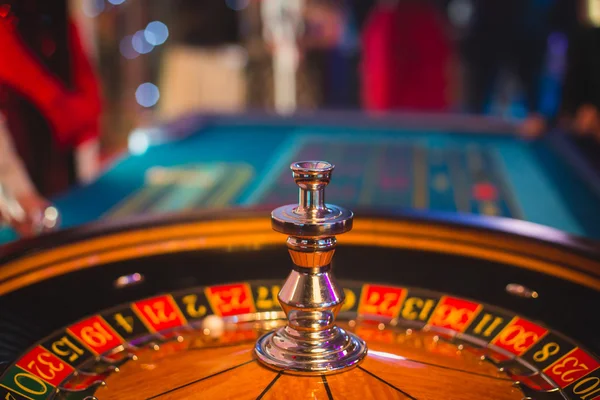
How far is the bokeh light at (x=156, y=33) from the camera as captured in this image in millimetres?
10523

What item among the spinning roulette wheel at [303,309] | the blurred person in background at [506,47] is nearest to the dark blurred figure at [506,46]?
the blurred person in background at [506,47]

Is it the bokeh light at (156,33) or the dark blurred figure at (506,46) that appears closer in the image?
the dark blurred figure at (506,46)

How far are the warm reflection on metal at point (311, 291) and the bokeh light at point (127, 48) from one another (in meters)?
9.60

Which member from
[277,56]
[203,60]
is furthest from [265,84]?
[203,60]

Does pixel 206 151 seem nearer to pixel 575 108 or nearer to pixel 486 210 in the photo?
pixel 486 210

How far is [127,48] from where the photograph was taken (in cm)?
1005

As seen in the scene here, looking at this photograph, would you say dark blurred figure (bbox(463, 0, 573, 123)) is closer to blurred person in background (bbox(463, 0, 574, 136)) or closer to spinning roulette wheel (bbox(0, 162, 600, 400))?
blurred person in background (bbox(463, 0, 574, 136))

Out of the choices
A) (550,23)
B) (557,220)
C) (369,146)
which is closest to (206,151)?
(369,146)

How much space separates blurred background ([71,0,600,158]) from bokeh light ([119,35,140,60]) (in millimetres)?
14

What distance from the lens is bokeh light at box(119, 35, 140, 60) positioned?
10.0 meters

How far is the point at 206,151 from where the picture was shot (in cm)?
385

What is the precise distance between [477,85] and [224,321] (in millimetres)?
10366

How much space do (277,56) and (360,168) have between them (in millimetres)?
7577

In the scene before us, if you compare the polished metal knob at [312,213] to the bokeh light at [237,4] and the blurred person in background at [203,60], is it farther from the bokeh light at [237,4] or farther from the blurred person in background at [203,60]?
the bokeh light at [237,4]
